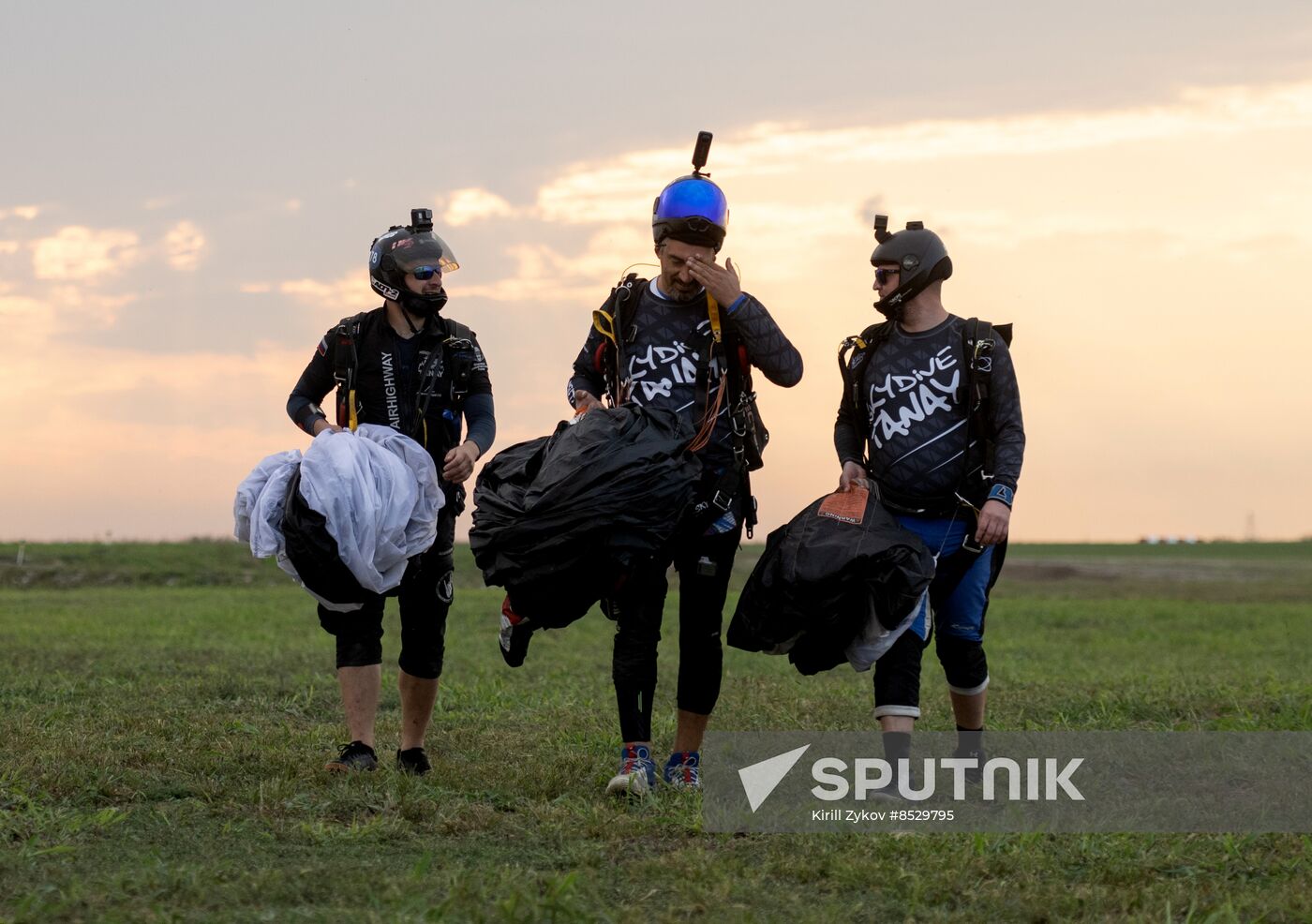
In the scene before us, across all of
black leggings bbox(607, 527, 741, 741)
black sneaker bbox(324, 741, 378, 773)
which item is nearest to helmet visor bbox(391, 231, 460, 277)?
black leggings bbox(607, 527, 741, 741)

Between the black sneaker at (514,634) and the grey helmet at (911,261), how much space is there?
79.1 inches

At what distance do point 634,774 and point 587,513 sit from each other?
1.07m

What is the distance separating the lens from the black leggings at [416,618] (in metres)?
6.51

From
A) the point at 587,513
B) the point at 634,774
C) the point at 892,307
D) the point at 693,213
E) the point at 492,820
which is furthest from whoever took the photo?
the point at 892,307

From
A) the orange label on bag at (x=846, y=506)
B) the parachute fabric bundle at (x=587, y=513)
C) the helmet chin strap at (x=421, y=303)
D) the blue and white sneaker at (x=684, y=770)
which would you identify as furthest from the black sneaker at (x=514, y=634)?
the helmet chin strap at (x=421, y=303)

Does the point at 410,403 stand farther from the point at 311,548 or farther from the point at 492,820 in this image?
the point at 492,820

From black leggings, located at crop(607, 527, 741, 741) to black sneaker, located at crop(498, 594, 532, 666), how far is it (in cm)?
37

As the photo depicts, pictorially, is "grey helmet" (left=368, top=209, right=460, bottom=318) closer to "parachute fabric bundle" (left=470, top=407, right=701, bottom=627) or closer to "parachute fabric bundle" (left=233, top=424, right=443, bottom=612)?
"parachute fabric bundle" (left=233, top=424, right=443, bottom=612)

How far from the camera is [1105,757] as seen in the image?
23.6ft

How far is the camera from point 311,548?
6.08m

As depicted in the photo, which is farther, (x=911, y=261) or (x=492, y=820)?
(x=911, y=261)

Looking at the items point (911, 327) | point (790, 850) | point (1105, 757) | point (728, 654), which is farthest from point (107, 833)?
point (728, 654)

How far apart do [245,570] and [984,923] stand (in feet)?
86.0

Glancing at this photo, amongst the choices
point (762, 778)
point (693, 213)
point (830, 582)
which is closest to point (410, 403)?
point (693, 213)
